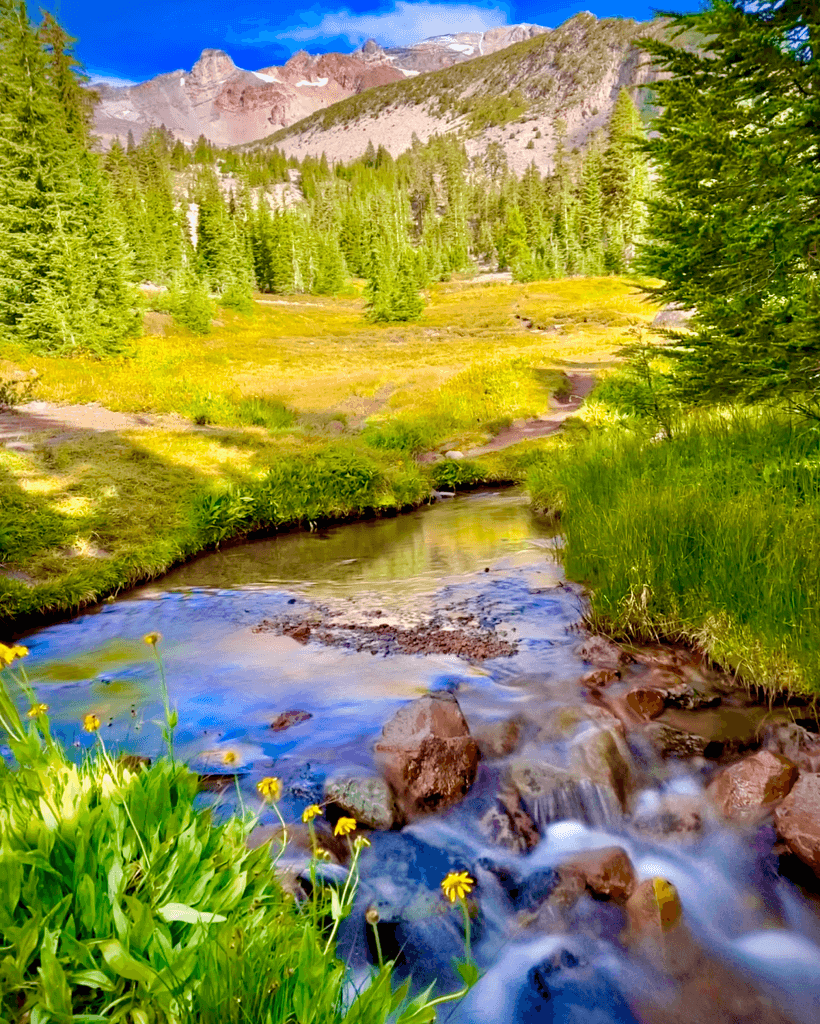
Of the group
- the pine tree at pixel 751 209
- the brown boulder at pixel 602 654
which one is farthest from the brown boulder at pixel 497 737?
the pine tree at pixel 751 209

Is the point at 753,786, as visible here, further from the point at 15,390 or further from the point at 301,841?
the point at 15,390

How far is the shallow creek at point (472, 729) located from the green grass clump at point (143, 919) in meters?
1.02

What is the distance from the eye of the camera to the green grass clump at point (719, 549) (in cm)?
511

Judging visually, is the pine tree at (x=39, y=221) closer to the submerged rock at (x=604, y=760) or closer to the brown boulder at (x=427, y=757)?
the brown boulder at (x=427, y=757)

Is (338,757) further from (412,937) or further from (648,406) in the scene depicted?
(648,406)

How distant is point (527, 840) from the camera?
13.2ft

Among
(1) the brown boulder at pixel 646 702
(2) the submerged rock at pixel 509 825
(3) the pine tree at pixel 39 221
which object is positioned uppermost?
Result: (3) the pine tree at pixel 39 221

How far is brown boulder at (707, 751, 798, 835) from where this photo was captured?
4.10 metres

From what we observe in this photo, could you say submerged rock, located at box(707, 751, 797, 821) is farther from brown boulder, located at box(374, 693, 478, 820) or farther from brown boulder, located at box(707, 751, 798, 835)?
brown boulder, located at box(374, 693, 478, 820)

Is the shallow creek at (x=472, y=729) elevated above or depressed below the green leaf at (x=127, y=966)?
below

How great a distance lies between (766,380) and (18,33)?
41439 mm

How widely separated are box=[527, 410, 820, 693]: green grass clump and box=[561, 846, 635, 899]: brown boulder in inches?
83.5

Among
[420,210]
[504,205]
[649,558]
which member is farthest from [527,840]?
[420,210]

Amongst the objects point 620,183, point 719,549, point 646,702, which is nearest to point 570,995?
point 646,702
